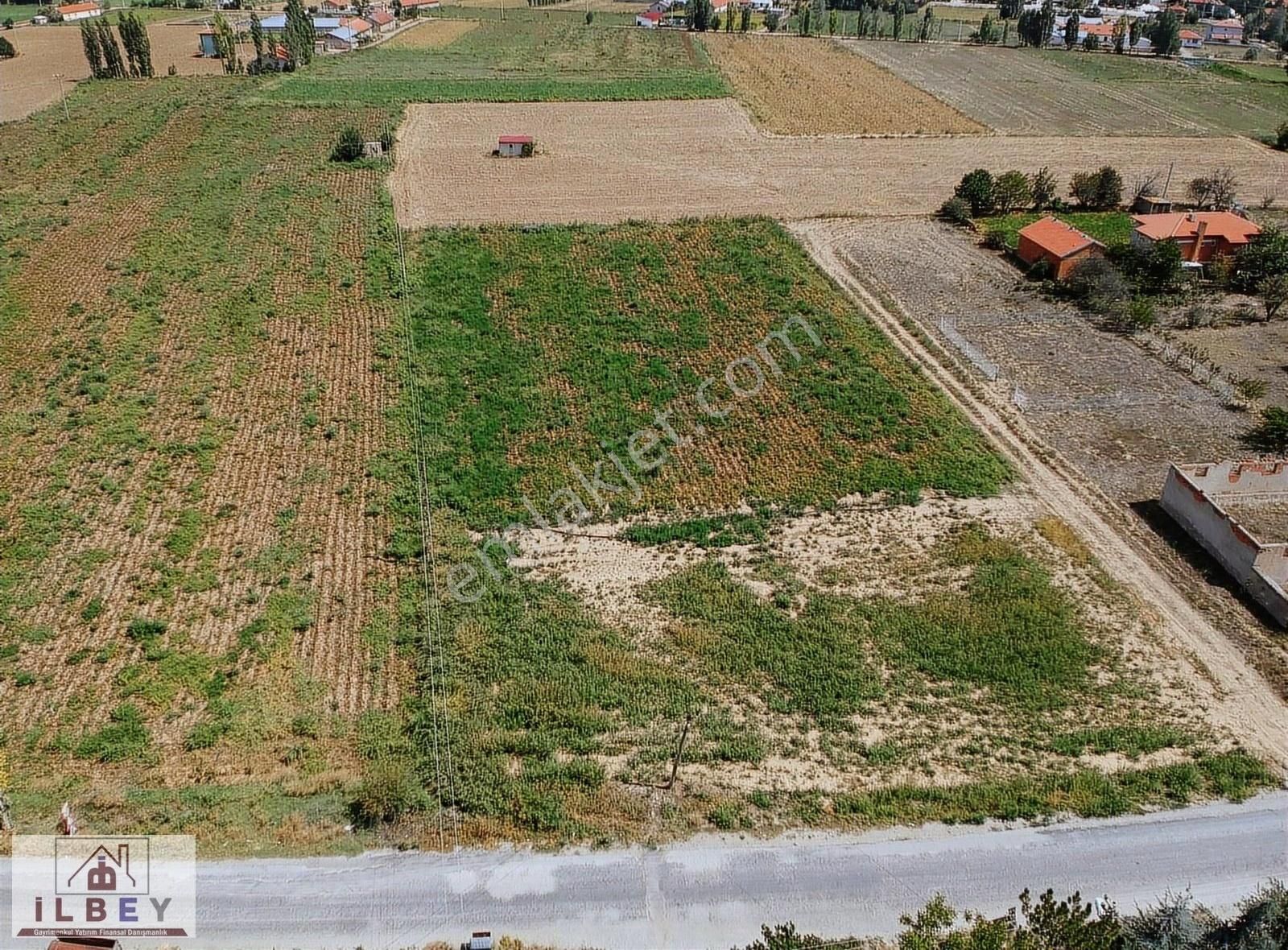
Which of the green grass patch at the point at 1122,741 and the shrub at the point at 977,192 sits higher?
the shrub at the point at 977,192

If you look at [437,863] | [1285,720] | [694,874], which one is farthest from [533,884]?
[1285,720]

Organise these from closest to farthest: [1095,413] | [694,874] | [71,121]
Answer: [694,874]
[1095,413]
[71,121]

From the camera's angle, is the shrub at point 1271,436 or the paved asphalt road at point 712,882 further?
the shrub at point 1271,436

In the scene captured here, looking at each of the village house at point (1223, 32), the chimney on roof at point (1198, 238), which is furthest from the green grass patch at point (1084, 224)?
the village house at point (1223, 32)

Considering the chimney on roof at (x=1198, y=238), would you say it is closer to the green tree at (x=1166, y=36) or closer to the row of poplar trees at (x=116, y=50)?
the green tree at (x=1166, y=36)

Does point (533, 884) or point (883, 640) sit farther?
point (883, 640)

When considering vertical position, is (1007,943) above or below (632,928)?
above

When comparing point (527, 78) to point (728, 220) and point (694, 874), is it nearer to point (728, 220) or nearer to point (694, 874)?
point (728, 220)

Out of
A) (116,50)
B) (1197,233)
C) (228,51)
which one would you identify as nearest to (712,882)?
(1197,233)
